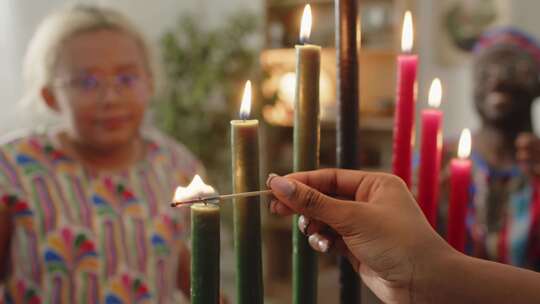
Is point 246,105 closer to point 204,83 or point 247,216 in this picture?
point 247,216

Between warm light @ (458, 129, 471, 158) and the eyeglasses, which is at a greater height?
the eyeglasses

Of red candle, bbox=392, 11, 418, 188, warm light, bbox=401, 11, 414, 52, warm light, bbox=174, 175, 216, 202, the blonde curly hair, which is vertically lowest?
warm light, bbox=174, 175, 216, 202

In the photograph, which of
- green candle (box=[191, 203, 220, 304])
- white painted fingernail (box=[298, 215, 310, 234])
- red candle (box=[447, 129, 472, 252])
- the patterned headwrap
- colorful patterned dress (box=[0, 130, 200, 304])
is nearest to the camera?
green candle (box=[191, 203, 220, 304])

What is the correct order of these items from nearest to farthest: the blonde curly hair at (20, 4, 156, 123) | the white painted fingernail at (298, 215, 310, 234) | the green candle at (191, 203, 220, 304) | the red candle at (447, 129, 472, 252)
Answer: the green candle at (191, 203, 220, 304) → the white painted fingernail at (298, 215, 310, 234) → the red candle at (447, 129, 472, 252) → the blonde curly hair at (20, 4, 156, 123)

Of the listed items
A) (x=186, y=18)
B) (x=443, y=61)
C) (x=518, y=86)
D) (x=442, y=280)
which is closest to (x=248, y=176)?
(x=442, y=280)

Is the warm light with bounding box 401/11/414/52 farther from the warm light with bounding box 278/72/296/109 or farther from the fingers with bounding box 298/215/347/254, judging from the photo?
the warm light with bounding box 278/72/296/109

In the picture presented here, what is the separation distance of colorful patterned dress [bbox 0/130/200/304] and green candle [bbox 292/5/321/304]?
2.93 ft

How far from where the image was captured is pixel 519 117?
6.47 feet

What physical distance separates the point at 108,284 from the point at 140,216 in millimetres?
168

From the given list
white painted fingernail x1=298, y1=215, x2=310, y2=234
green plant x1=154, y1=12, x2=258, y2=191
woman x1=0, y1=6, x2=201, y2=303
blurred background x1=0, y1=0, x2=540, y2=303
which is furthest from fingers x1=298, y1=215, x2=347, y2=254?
green plant x1=154, y1=12, x2=258, y2=191

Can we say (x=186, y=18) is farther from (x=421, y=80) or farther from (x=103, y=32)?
(x=103, y=32)

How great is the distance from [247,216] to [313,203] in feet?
0.18

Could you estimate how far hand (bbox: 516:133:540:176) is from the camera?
1821 millimetres

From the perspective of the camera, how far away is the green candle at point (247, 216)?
0.39m
